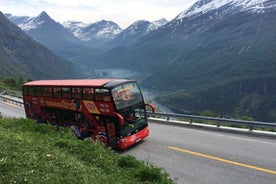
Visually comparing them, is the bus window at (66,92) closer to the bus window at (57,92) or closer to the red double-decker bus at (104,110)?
the red double-decker bus at (104,110)

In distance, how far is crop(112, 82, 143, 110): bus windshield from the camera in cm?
1548

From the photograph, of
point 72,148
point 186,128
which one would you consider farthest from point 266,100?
point 72,148

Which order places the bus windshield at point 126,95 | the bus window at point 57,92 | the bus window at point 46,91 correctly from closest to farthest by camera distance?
the bus windshield at point 126,95, the bus window at point 57,92, the bus window at point 46,91

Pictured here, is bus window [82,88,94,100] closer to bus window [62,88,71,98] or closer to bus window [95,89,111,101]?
bus window [95,89,111,101]

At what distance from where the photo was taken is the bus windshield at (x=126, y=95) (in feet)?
50.8

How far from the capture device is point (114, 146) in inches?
628

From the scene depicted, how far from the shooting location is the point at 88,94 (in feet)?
54.6

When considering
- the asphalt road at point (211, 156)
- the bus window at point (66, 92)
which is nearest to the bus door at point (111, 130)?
the asphalt road at point (211, 156)

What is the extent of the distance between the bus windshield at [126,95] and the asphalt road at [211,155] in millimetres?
2509

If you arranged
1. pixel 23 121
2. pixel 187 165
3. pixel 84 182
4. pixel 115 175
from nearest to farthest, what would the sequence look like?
pixel 84 182 < pixel 115 175 < pixel 187 165 < pixel 23 121

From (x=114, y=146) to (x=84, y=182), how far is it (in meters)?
8.35

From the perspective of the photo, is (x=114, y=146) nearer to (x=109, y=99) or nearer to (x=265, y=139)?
(x=109, y=99)

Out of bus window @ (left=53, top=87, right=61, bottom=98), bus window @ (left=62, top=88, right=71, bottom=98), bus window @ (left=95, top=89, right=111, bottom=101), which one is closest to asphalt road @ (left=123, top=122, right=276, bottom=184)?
bus window @ (left=95, top=89, right=111, bottom=101)

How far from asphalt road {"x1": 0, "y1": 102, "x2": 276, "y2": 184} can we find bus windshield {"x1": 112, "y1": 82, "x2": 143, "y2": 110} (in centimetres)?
251
